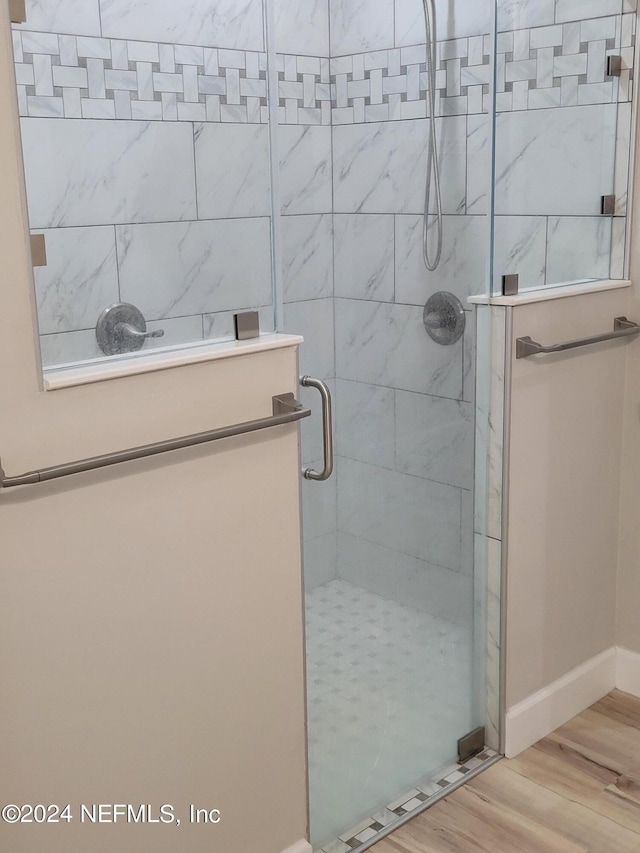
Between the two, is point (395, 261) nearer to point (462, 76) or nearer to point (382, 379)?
point (382, 379)

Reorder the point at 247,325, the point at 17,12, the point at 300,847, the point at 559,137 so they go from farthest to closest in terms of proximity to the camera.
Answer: the point at 559,137 → the point at 300,847 → the point at 247,325 → the point at 17,12

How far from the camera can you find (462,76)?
6.79ft

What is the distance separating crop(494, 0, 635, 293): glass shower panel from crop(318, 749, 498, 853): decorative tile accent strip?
3.88ft

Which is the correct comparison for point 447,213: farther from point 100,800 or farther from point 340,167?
point 100,800

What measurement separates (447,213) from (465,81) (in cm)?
29

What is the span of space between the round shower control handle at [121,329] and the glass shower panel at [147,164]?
0.01m

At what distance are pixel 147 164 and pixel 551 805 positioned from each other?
1696mm

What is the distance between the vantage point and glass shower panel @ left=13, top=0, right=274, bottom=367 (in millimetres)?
1418

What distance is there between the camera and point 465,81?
2.07 m

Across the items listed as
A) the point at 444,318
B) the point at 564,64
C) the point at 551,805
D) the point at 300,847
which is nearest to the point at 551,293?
the point at 444,318

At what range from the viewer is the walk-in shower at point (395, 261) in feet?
5.40

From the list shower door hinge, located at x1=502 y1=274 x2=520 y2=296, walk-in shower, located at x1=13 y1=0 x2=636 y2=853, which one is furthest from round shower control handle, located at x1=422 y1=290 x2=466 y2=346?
shower door hinge, located at x1=502 y1=274 x2=520 y2=296

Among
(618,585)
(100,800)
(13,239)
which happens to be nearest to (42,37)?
(13,239)

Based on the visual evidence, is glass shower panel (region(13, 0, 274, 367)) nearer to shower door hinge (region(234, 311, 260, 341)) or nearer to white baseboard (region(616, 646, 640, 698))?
shower door hinge (region(234, 311, 260, 341))
